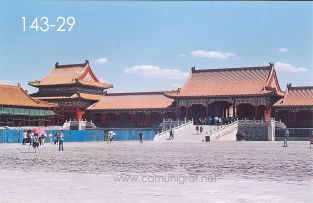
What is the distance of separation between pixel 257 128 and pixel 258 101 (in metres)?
6.42

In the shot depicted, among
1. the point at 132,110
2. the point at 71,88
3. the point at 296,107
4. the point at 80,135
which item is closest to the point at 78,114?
the point at 71,88

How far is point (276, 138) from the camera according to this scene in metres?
54.8

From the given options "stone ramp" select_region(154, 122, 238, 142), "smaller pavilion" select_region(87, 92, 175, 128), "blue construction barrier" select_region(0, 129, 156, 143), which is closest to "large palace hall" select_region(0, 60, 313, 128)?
"smaller pavilion" select_region(87, 92, 175, 128)

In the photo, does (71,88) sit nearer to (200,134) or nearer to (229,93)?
(229,93)

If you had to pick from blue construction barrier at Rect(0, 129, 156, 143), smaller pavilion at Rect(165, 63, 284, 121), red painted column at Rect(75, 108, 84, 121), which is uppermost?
smaller pavilion at Rect(165, 63, 284, 121)

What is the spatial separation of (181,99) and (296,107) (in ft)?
50.5

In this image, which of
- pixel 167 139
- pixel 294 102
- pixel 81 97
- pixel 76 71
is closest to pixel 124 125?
pixel 81 97

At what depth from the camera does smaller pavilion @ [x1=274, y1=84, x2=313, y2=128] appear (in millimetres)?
57000

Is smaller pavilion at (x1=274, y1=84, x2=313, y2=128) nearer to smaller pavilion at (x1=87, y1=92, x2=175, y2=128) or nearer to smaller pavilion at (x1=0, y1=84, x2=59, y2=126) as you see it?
smaller pavilion at (x1=87, y1=92, x2=175, y2=128)

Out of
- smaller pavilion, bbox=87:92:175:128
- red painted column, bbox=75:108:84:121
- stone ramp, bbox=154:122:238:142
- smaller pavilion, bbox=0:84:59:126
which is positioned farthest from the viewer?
red painted column, bbox=75:108:84:121

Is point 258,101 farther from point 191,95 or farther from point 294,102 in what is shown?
point 191,95

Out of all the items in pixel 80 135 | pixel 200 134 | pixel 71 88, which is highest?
pixel 71 88

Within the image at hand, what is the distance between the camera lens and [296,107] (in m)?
57.5

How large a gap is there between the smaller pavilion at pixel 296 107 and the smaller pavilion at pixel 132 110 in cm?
1533
